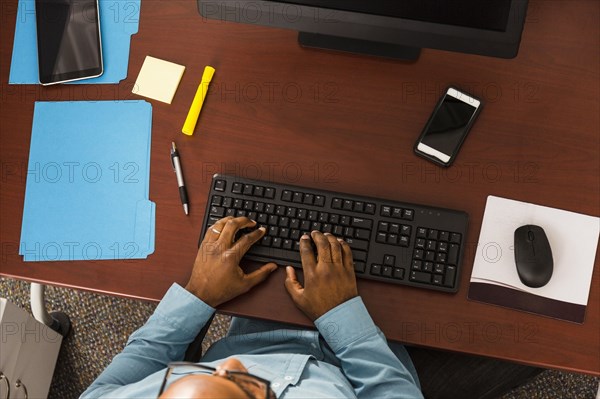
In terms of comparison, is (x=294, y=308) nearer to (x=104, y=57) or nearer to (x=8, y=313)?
(x=104, y=57)

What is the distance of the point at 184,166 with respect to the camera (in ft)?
3.48

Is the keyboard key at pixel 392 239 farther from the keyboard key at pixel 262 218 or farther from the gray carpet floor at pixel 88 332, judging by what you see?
the gray carpet floor at pixel 88 332

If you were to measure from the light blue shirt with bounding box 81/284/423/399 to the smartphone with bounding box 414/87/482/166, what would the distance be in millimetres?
283

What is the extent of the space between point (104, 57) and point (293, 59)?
35 cm

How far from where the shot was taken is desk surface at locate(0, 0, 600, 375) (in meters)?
1.01

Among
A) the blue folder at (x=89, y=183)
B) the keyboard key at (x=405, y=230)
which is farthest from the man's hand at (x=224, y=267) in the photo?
the keyboard key at (x=405, y=230)

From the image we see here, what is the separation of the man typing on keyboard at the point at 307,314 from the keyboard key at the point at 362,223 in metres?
0.04

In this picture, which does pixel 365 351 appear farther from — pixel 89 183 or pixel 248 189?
pixel 89 183

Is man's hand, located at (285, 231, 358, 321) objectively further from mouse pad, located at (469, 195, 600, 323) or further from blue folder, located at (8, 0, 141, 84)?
blue folder, located at (8, 0, 141, 84)

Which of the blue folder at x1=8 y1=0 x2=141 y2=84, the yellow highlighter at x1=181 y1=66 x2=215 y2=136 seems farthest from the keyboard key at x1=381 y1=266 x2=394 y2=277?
the blue folder at x1=8 y1=0 x2=141 y2=84

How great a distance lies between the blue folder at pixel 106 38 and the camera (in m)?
1.11

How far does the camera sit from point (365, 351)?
98 centimetres

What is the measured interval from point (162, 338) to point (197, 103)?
42cm

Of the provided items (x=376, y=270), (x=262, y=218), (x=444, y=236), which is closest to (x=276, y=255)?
(x=262, y=218)
